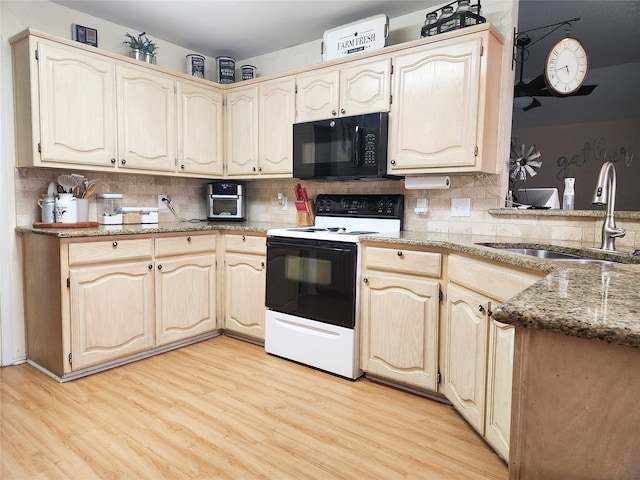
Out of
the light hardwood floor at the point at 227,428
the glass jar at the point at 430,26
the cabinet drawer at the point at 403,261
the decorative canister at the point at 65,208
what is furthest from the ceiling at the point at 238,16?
the light hardwood floor at the point at 227,428

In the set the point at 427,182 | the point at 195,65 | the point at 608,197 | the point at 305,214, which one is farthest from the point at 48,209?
the point at 608,197

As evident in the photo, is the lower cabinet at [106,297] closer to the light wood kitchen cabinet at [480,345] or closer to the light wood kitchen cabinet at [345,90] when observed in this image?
the light wood kitchen cabinet at [345,90]

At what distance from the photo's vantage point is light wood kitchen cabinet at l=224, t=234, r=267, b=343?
2.99 metres

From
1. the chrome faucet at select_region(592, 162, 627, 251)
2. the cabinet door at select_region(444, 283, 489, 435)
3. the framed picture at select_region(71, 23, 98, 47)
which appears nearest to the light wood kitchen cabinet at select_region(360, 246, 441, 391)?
the cabinet door at select_region(444, 283, 489, 435)

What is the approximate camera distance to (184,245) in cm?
295

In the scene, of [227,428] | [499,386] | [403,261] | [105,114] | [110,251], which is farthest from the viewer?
[105,114]

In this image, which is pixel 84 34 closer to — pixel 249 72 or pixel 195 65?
pixel 195 65

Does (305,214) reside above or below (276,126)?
below

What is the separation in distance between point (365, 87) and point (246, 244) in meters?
1.35

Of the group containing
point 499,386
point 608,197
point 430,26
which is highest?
point 430,26

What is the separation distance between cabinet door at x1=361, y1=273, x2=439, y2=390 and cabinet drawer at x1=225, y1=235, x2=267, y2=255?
2.83 feet

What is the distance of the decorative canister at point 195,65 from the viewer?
3.41 meters

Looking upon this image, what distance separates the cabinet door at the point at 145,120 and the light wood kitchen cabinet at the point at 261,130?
490mm

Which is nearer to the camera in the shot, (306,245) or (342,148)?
(306,245)
